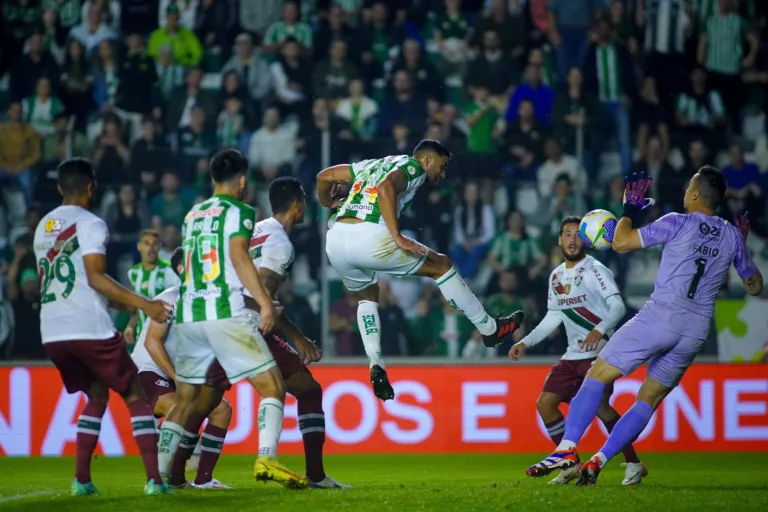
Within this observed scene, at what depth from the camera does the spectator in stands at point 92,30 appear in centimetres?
1595

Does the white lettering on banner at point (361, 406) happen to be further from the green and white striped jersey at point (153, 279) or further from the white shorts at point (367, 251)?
the white shorts at point (367, 251)

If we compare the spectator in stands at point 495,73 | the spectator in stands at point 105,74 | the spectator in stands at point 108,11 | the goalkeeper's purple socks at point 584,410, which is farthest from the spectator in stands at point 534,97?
the goalkeeper's purple socks at point 584,410

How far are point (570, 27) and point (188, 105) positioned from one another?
5.49 metres

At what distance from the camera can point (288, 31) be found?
624 inches

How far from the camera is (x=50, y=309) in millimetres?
6883

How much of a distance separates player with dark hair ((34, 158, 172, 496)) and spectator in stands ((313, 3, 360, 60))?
29.6ft

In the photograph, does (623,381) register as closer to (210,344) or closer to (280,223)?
(280,223)

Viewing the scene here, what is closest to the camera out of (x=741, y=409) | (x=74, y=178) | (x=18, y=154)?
(x=74, y=178)

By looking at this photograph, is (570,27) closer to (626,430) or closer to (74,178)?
(626,430)

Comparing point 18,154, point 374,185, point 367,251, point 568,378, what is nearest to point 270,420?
Result: point 367,251

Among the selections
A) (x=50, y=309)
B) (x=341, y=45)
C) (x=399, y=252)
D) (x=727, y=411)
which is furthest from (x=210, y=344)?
(x=341, y=45)

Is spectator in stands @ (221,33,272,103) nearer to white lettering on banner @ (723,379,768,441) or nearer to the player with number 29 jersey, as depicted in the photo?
white lettering on banner @ (723,379,768,441)

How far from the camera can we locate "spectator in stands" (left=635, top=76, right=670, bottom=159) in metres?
14.9

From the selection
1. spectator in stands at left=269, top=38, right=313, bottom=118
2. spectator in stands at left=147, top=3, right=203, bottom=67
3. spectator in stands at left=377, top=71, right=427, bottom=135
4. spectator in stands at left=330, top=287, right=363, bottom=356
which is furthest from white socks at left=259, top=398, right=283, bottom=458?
spectator in stands at left=147, top=3, right=203, bottom=67
